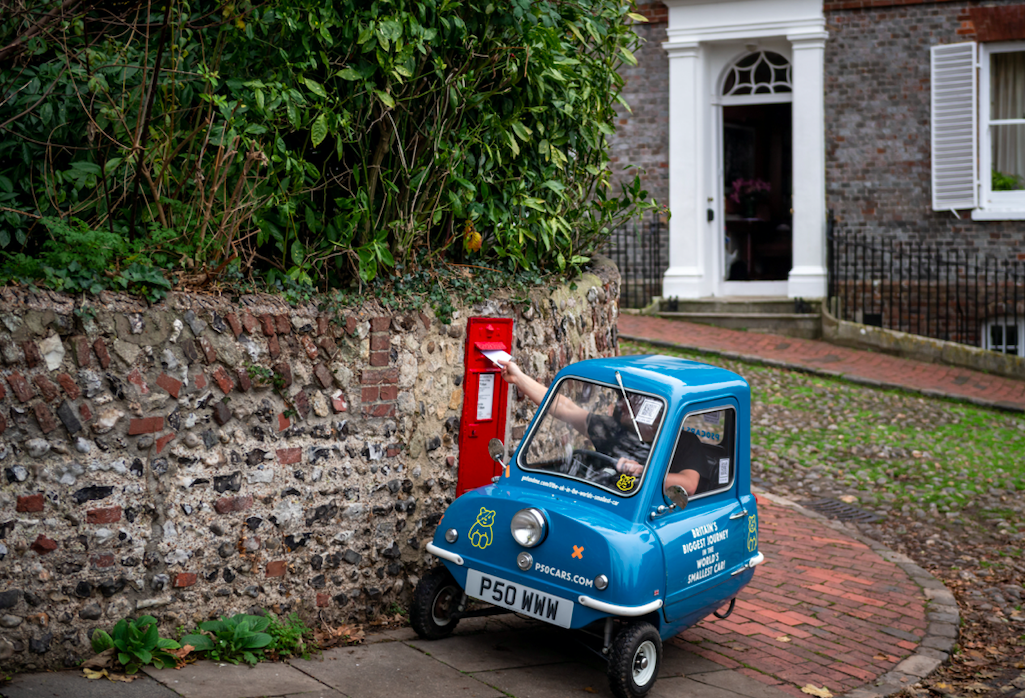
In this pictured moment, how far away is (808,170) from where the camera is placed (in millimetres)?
14555

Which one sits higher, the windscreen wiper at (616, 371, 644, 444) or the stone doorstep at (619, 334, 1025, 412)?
the windscreen wiper at (616, 371, 644, 444)

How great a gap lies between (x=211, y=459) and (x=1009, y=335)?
42.6 feet

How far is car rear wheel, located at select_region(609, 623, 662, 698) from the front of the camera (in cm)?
431

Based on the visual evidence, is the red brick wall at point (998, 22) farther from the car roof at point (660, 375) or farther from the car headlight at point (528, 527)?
the car headlight at point (528, 527)

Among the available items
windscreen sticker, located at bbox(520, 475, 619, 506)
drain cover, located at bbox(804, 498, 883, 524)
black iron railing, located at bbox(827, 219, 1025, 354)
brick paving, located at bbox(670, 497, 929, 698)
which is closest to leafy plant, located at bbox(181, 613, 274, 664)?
windscreen sticker, located at bbox(520, 475, 619, 506)

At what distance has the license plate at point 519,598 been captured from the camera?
4367 mm

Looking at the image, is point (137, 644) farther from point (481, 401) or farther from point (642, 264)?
point (642, 264)

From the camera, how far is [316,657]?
15.0 feet

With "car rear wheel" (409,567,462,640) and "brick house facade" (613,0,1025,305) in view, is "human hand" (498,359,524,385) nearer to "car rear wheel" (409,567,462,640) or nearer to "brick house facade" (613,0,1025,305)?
"car rear wheel" (409,567,462,640)

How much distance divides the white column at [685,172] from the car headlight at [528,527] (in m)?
11.0

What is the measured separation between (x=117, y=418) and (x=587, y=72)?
12.8 feet

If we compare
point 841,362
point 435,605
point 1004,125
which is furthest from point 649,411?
point 1004,125

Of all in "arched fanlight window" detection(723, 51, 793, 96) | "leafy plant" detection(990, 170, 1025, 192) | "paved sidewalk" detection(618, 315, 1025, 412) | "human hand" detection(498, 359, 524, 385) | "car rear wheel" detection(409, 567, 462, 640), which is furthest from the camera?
"arched fanlight window" detection(723, 51, 793, 96)

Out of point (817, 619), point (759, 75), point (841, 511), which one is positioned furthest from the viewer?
point (759, 75)
